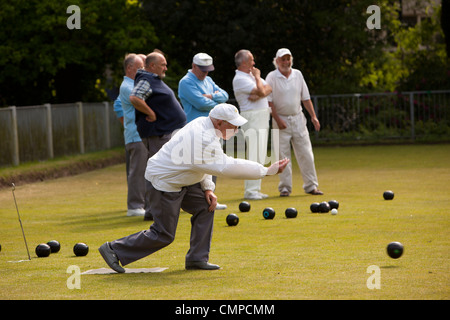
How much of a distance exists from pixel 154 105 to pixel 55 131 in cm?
→ 1248

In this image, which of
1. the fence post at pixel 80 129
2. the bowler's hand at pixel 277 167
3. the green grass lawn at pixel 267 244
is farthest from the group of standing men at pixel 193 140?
the fence post at pixel 80 129

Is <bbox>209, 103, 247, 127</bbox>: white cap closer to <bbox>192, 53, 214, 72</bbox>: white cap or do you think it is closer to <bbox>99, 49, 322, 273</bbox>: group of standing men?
<bbox>99, 49, 322, 273</bbox>: group of standing men

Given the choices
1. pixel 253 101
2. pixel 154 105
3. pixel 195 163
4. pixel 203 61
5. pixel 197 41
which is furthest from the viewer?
pixel 197 41

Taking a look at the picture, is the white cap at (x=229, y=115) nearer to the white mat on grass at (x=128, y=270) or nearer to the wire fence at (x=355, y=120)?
the white mat on grass at (x=128, y=270)

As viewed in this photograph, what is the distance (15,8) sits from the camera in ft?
97.6

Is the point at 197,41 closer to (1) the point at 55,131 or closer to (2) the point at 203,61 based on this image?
(1) the point at 55,131

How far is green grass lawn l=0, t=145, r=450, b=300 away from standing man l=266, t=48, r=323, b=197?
1.13ft

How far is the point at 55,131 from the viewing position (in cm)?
2347

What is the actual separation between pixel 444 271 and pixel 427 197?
615cm

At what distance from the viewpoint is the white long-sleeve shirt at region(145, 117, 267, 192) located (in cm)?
787

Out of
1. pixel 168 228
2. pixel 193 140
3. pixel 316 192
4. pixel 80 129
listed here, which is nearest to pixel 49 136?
pixel 80 129

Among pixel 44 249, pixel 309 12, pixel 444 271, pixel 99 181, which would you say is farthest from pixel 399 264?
pixel 309 12
